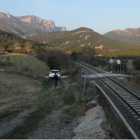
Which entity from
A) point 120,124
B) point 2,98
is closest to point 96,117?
point 120,124

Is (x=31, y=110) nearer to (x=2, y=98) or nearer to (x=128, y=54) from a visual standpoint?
(x=2, y=98)

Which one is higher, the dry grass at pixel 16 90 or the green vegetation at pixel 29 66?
the green vegetation at pixel 29 66

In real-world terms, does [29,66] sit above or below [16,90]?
above

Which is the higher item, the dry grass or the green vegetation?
the green vegetation

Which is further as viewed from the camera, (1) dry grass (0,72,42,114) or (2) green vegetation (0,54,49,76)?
(2) green vegetation (0,54,49,76)

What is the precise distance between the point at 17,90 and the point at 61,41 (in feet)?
445

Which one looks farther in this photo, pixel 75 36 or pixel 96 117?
pixel 75 36

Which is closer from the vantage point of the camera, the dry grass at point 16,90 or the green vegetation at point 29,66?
the dry grass at point 16,90

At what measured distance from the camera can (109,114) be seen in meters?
8.93

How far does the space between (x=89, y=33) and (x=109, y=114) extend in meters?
160

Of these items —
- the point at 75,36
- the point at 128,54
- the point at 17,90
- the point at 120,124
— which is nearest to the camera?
the point at 120,124

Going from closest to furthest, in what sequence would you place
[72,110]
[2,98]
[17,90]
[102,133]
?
[102,133], [72,110], [2,98], [17,90]

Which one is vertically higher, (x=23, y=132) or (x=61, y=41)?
(x=61, y=41)

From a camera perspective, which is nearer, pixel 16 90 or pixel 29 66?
pixel 16 90
